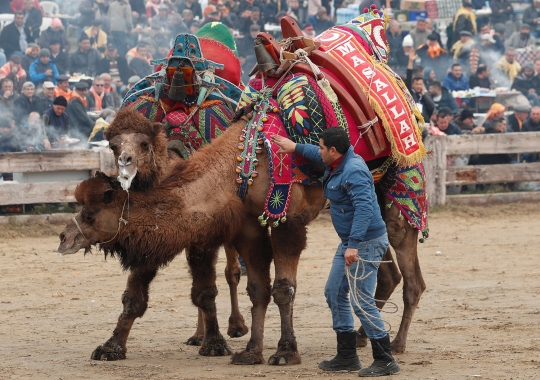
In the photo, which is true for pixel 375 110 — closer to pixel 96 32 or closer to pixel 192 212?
pixel 192 212

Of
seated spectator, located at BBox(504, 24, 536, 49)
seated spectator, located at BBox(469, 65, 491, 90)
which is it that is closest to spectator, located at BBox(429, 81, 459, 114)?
seated spectator, located at BBox(469, 65, 491, 90)

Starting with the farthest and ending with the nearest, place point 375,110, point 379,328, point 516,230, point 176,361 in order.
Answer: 1. point 516,230
2. point 375,110
3. point 176,361
4. point 379,328

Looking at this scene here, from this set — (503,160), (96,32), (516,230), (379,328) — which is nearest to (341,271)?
(379,328)

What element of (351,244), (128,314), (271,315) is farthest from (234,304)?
(351,244)

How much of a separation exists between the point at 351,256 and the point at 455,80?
14.1 m

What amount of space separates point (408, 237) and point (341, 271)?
5.04ft

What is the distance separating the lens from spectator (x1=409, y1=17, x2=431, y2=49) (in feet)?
72.1

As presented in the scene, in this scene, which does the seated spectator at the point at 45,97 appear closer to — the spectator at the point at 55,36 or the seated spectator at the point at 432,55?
the spectator at the point at 55,36

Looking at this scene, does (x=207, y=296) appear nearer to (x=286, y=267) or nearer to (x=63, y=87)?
(x=286, y=267)

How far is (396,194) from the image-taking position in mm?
7848

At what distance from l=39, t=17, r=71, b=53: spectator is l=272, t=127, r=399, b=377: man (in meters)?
13.1

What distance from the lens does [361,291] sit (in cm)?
648

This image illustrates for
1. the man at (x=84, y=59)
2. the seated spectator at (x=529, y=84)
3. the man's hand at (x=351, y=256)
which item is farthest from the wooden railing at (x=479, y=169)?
the man's hand at (x=351, y=256)

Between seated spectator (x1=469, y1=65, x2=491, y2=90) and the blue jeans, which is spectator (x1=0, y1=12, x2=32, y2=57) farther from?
the blue jeans
